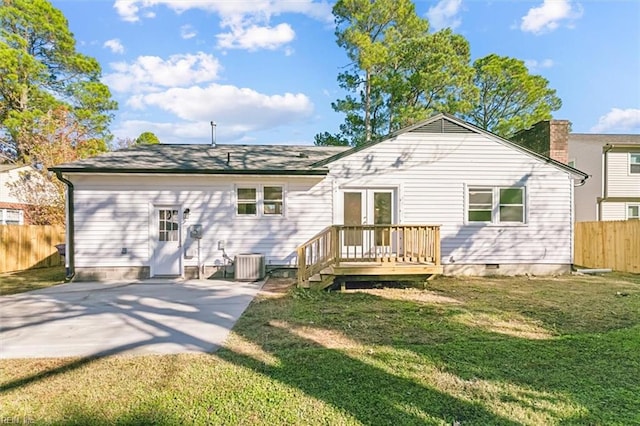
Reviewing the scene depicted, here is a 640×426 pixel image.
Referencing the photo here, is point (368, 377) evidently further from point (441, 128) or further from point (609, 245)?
point (609, 245)

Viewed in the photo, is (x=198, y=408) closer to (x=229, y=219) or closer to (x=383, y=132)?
(x=229, y=219)

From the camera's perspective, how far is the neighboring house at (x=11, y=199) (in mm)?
16750

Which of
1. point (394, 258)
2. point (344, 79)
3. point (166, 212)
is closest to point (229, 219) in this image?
point (166, 212)

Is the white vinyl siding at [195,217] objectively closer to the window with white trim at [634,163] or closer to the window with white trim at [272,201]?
the window with white trim at [272,201]

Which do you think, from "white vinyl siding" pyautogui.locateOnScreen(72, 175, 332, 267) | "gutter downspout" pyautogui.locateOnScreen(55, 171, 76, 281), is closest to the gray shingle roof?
"white vinyl siding" pyautogui.locateOnScreen(72, 175, 332, 267)

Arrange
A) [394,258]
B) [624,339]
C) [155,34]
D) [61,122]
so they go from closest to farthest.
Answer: [624,339] → [394,258] → [155,34] → [61,122]

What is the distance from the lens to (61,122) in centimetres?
1758

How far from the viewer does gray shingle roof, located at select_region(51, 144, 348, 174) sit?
29.1 feet

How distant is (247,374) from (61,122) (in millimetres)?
20432

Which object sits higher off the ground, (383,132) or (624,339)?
(383,132)

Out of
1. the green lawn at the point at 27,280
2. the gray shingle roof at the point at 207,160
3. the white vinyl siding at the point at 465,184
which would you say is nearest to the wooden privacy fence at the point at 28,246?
the green lawn at the point at 27,280

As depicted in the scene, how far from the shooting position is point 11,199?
17266 millimetres

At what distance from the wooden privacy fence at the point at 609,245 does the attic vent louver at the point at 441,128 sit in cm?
648

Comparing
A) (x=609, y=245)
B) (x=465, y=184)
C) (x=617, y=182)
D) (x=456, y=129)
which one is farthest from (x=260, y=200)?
(x=617, y=182)
